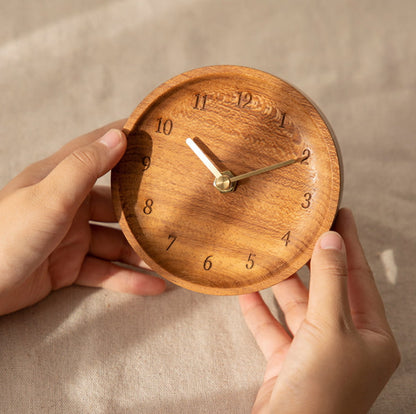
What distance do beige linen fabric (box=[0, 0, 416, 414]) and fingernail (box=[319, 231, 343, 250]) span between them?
45 cm

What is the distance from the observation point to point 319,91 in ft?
5.11

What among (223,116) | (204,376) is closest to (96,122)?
(223,116)

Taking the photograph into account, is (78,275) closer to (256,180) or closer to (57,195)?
(57,195)

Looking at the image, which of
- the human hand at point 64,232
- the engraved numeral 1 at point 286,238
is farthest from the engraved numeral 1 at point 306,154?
the human hand at point 64,232

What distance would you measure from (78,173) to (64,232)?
0.17 metres

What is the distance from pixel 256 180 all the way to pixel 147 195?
10.7 inches

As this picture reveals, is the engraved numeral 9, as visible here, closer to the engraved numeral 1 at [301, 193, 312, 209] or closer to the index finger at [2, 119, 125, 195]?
the index finger at [2, 119, 125, 195]

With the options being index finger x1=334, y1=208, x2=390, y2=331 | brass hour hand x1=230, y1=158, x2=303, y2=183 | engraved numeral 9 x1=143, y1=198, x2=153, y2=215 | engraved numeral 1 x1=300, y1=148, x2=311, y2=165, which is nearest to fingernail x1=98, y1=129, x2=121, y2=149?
engraved numeral 9 x1=143, y1=198, x2=153, y2=215

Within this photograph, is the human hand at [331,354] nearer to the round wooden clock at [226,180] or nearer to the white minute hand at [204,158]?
the round wooden clock at [226,180]

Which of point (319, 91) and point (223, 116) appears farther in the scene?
point (319, 91)

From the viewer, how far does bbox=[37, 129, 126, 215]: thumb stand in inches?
37.8

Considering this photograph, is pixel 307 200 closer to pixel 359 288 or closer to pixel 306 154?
pixel 306 154

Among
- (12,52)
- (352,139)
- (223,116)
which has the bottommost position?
(352,139)

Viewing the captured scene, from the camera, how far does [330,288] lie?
2.73 ft
